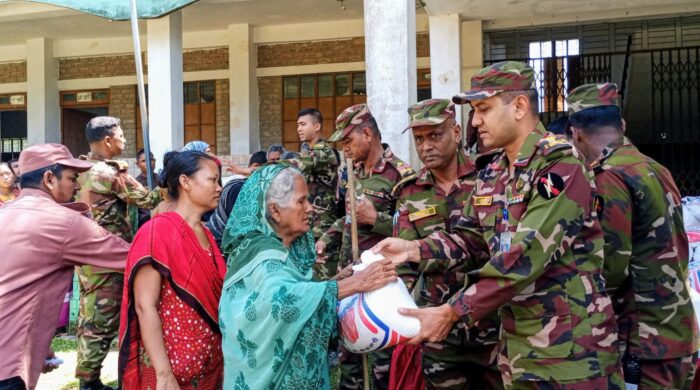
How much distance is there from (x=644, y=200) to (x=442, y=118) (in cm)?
109

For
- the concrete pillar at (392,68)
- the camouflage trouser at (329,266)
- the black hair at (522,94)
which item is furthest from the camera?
the concrete pillar at (392,68)

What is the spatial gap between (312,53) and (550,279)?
9.79 m

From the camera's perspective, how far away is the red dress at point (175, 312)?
2750 mm

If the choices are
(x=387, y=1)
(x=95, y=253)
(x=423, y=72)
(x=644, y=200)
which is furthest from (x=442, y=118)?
(x=423, y=72)

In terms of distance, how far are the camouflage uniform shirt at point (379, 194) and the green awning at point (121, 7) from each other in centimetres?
511

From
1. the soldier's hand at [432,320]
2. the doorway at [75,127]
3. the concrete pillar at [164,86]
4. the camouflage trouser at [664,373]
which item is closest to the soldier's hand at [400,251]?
the soldier's hand at [432,320]

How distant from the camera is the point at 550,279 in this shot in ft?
7.94

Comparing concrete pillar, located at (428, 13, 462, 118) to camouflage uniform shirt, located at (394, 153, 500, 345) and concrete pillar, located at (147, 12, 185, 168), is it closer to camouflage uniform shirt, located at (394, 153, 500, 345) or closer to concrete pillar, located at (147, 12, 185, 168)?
concrete pillar, located at (147, 12, 185, 168)

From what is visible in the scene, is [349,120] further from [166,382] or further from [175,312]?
[166,382]

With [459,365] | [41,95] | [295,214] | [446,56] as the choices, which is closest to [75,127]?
[41,95]

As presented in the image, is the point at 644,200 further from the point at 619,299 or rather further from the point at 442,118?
the point at 442,118

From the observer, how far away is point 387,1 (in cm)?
582

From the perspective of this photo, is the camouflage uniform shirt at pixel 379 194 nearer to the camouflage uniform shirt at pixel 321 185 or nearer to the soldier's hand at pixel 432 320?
the camouflage uniform shirt at pixel 321 185

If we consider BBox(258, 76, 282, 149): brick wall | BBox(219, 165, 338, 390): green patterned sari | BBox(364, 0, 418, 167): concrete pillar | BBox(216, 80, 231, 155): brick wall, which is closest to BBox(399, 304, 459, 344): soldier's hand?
BBox(219, 165, 338, 390): green patterned sari
